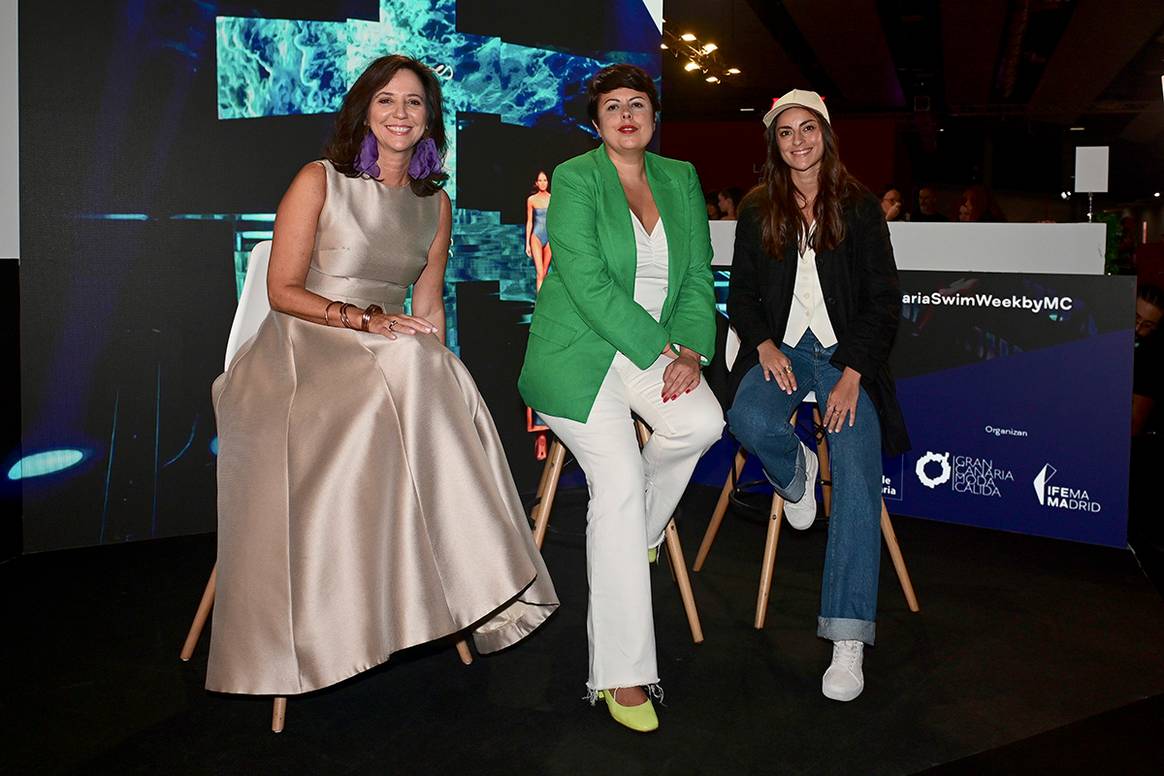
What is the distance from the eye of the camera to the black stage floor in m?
2.25

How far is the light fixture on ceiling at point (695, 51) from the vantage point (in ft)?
35.1

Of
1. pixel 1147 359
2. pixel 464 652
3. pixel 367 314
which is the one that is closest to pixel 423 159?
pixel 367 314

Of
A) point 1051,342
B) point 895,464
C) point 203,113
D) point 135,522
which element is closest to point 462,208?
point 203,113

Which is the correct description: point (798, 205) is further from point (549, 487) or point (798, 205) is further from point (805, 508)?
point (549, 487)

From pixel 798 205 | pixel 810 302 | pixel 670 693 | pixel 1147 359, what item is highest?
pixel 798 205

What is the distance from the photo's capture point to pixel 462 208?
413cm

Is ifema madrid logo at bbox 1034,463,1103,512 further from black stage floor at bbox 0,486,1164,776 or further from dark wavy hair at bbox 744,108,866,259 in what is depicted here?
dark wavy hair at bbox 744,108,866,259

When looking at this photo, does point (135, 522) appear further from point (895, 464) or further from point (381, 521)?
point (895, 464)

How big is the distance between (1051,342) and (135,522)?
332cm

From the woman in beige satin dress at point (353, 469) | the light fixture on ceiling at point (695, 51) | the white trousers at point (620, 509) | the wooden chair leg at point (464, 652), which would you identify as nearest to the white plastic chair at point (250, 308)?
the woman in beige satin dress at point (353, 469)

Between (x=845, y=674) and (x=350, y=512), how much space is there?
121 centimetres

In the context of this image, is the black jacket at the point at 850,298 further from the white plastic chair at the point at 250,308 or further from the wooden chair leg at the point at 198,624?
the wooden chair leg at the point at 198,624

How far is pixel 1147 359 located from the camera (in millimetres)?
5098

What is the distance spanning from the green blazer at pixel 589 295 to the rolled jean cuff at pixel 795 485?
45 centimetres
